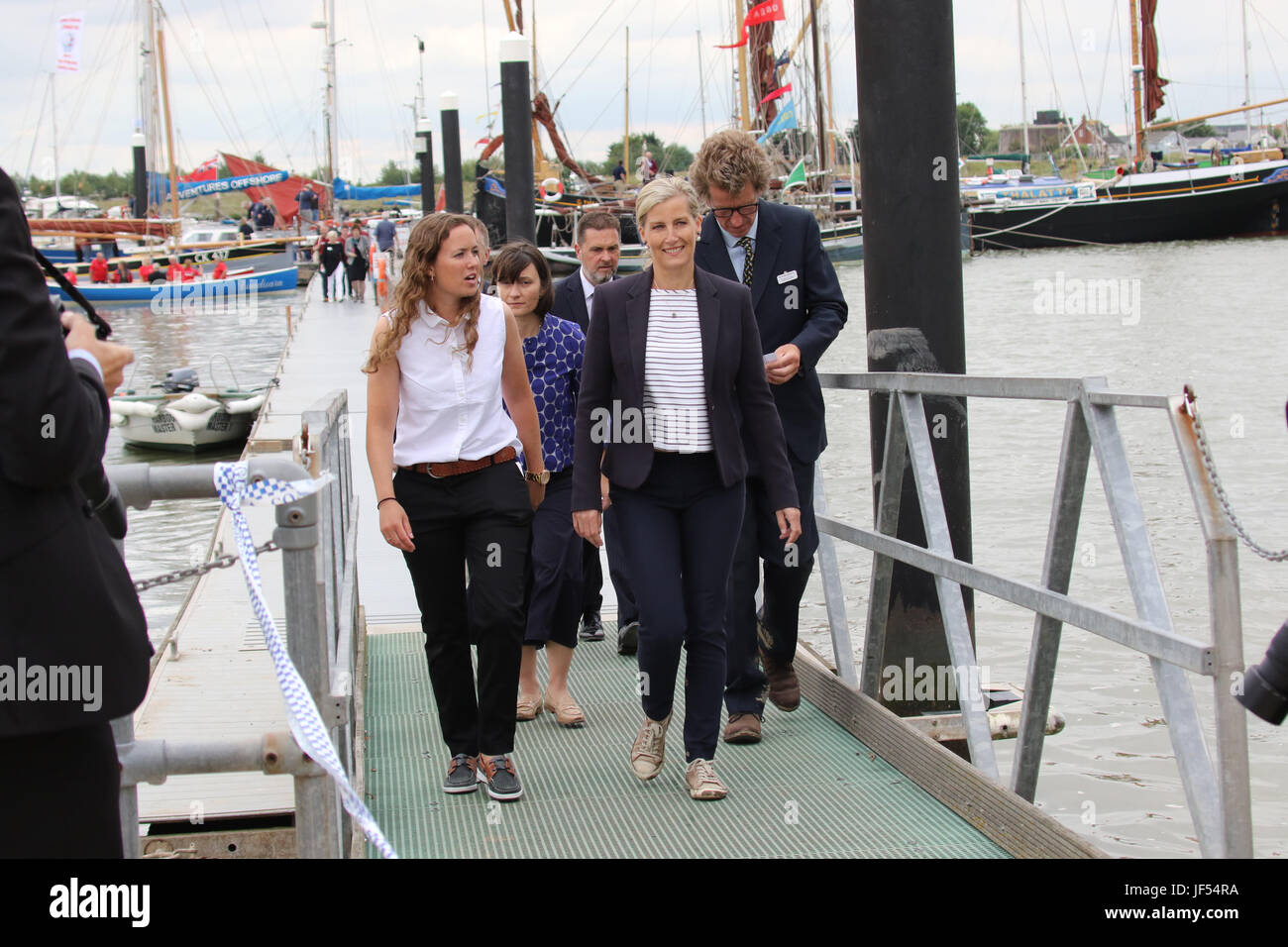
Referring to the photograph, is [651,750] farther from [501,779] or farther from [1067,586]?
[1067,586]

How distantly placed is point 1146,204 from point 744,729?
53.6 metres

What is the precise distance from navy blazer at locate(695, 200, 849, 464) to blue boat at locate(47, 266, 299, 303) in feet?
122

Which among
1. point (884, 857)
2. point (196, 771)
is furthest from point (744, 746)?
point (196, 771)

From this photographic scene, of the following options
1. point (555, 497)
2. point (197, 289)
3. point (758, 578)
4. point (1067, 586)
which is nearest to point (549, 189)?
point (197, 289)

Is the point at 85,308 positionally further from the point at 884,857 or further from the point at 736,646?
the point at 736,646

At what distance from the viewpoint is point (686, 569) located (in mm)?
4551

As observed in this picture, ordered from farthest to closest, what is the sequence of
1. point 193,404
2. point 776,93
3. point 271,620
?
point 776,93 → point 193,404 → point 271,620

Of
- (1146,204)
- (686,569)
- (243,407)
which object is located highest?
(1146,204)

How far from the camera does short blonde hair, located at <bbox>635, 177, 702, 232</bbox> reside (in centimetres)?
439

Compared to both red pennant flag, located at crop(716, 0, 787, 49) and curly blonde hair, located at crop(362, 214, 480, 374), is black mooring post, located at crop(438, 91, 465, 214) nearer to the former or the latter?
red pennant flag, located at crop(716, 0, 787, 49)

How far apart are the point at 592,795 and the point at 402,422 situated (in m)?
1.35

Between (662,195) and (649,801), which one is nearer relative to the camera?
(662,195)

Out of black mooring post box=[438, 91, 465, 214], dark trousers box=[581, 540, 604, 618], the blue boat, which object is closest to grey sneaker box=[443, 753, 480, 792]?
dark trousers box=[581, 540, 604, 618]

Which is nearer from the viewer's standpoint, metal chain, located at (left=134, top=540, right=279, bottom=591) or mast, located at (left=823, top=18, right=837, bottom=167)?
metal chain, located at (left=134, top=540, right=279, bottom=591)
